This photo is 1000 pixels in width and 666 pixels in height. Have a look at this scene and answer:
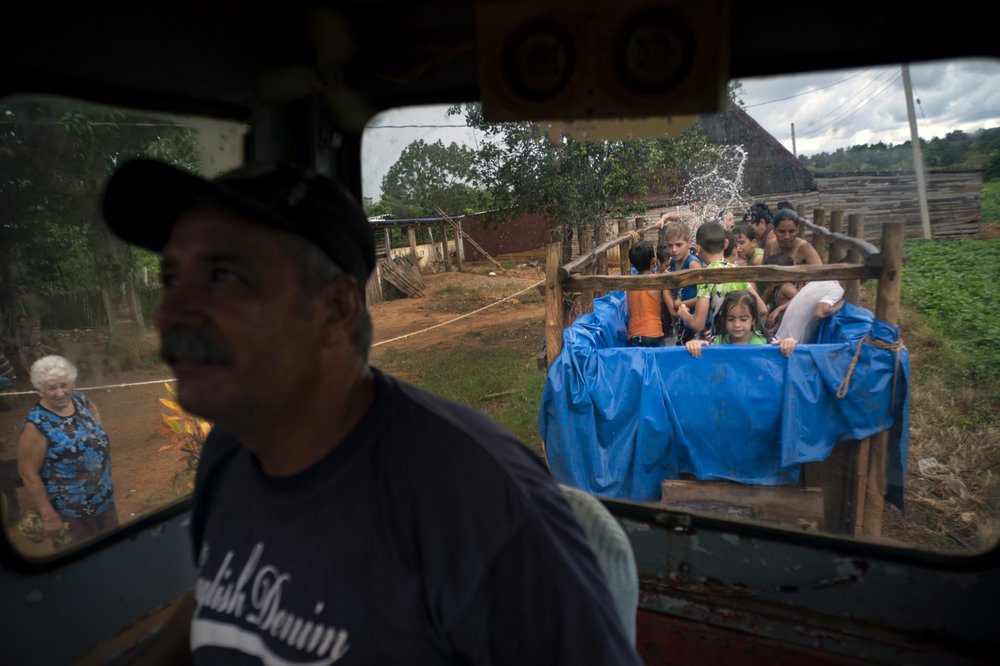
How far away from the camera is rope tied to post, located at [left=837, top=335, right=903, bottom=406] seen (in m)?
3.59

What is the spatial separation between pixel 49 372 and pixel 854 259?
6.40m

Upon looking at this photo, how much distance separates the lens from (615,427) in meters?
4.17

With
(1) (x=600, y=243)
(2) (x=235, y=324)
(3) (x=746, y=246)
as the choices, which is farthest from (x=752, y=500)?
(1) (x=600, y=243)

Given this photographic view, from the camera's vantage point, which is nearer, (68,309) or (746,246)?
(68,309)

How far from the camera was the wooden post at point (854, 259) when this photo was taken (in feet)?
16.6

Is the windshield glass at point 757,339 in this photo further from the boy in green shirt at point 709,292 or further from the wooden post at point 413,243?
the wooden post at point 413,243

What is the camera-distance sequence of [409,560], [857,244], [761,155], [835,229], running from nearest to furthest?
[409,560]
[857,244]
[761,155]
[835,229]

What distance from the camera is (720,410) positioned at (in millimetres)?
3879

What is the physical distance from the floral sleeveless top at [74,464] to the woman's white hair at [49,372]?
15 centimetres

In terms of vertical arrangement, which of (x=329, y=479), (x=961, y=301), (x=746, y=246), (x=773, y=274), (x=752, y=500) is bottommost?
(x=752, y=500)

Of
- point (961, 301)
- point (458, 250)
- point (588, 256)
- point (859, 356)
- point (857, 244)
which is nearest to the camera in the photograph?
point (859, 356)

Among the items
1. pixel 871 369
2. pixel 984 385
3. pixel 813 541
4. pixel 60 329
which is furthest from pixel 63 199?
pixel 984 385

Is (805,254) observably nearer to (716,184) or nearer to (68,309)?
(716,184)

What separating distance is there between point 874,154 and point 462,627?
2950 mm
